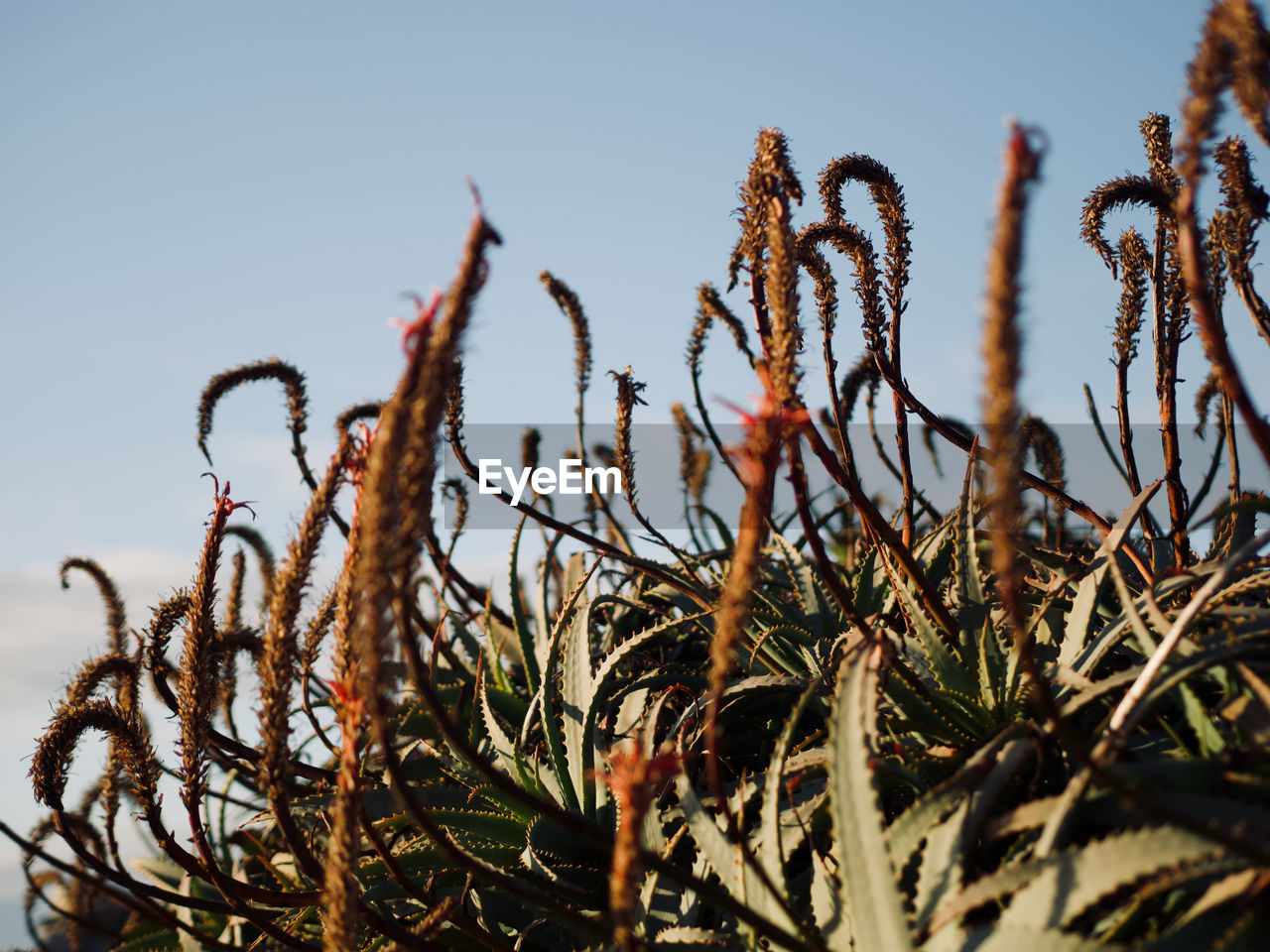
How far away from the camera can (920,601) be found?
8.23 feet

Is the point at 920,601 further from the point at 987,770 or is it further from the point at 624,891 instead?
the point at 624,891

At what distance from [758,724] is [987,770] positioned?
1.34 m

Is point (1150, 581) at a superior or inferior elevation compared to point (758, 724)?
superior

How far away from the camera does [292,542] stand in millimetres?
1510

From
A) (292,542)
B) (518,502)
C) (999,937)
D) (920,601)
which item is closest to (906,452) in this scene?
(920,601)

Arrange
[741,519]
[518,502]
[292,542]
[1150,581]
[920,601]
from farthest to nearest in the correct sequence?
[518,502] → [920,601] → [1150,581] → [292,542] → [741,519]

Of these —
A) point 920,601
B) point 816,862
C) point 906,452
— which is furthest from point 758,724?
point 816,862

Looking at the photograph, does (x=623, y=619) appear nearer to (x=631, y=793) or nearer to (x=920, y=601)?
(x=920, y=601)

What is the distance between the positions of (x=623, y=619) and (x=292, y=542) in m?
2.46

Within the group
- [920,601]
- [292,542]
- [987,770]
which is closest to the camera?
[292,542]

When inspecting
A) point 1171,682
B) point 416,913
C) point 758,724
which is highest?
point 1171,682

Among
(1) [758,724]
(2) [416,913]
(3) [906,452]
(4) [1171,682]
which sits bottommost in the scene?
(2) [416,913]

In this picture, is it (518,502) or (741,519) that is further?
(518,502)

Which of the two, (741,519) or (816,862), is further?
(816,862)
